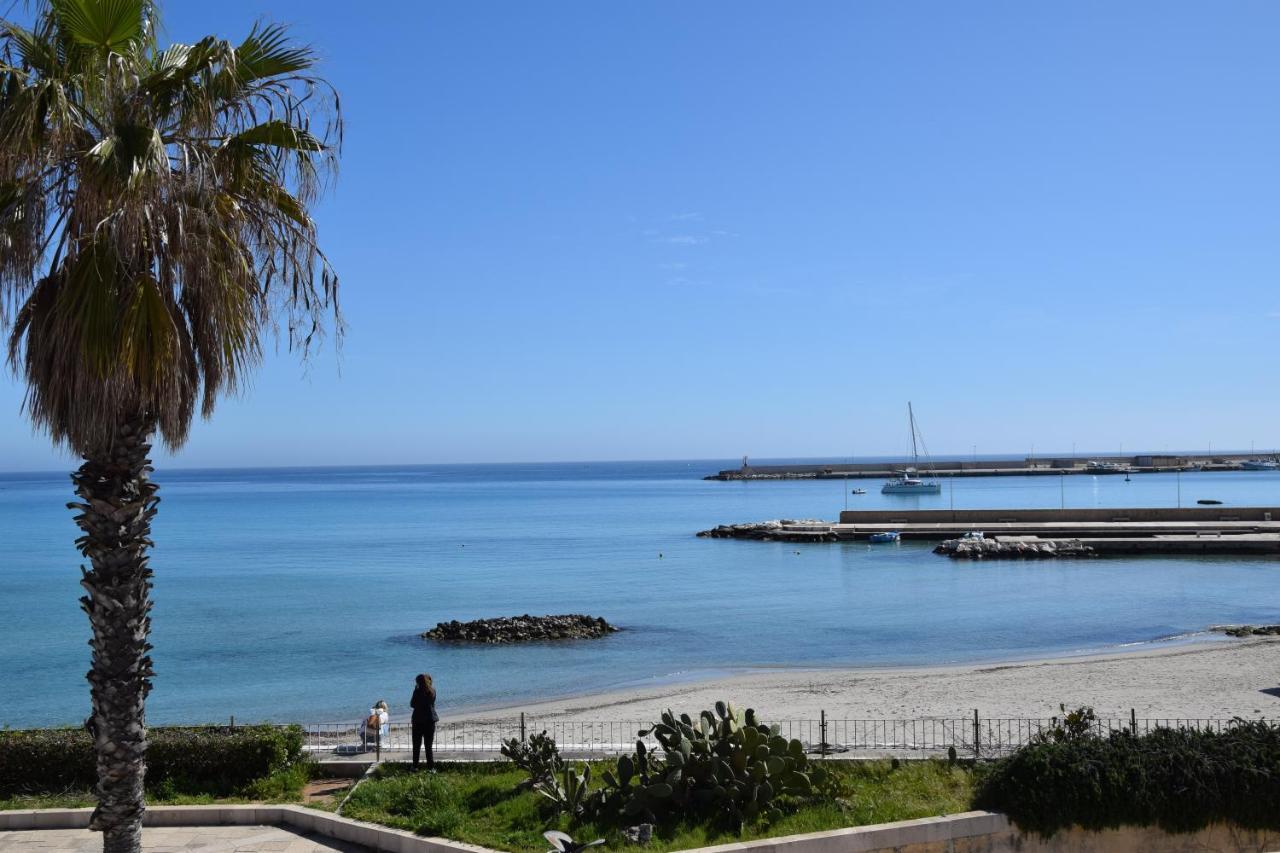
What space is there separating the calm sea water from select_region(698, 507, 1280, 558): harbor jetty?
3.15 metres

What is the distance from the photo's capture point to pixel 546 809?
1117 centimetres

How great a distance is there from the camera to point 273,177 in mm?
9641

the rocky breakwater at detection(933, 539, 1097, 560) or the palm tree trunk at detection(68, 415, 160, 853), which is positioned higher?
the palm tree trunk at detection(68, 415, 160, 853)

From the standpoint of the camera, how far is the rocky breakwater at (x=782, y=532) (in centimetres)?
8069

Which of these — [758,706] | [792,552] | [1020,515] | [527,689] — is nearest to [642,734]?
[758,706]

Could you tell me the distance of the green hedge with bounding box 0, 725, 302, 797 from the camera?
12.7 meters

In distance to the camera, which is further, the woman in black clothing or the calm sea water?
the calm sea water

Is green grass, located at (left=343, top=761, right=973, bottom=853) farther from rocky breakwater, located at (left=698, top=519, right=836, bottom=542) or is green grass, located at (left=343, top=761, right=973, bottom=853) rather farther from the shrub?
rocky breakwater, located at (left=698, top=519, right=836, bottom=542)

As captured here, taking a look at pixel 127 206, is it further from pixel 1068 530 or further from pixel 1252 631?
pixel 1068 530

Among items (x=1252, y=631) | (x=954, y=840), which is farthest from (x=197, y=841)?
(x=1252, y=631)

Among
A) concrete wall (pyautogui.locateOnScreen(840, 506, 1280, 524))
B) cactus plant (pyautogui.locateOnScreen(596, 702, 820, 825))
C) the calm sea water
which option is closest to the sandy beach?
the calm sea water

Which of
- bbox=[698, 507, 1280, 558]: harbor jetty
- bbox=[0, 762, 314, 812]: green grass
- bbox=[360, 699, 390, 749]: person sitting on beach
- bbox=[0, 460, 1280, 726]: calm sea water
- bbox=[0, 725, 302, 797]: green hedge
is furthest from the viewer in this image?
bbox=[698, 507, 1280, 558]: harbor jetty

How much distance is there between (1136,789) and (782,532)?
7369 cm

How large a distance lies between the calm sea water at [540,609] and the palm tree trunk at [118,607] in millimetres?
16790
